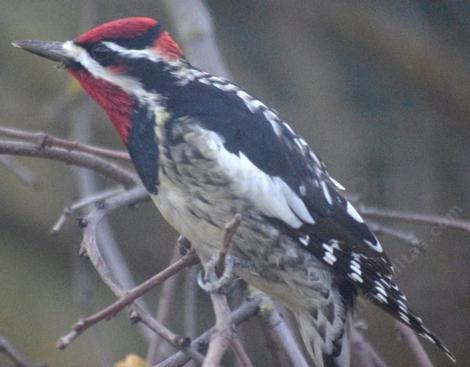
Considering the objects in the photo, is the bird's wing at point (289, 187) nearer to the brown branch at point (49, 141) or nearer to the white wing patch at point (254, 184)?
the white wing patch at point (254, 184)

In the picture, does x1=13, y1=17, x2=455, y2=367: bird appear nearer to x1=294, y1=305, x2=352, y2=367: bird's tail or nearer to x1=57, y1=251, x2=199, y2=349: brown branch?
x1=294, y1=305, x2=352, y2=367: bird's tail

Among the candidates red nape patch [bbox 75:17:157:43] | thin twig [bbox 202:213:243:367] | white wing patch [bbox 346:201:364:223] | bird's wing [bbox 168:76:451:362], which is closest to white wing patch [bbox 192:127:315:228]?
bird's wing [bbox 168:76:451:362]

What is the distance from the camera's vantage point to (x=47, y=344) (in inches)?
182

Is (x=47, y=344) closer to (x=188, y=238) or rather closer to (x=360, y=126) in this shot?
(x=360, y=126)

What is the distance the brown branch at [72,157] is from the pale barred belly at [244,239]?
129 millimetres

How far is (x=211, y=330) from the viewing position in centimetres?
221

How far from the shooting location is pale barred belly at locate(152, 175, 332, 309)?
253cm

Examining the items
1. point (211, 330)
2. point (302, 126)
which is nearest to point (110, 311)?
point (211, 330)

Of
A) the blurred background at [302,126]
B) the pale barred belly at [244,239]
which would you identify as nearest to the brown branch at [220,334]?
the pale barred belly at [244,239]

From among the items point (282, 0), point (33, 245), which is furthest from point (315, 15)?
point (33, 245)

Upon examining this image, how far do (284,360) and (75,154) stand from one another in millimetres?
601

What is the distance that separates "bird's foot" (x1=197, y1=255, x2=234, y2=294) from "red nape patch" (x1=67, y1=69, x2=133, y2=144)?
14.9 inches

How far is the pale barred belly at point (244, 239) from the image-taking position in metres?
2.53

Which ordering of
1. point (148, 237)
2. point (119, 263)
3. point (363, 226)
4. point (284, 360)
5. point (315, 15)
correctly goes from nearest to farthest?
1. point (284, 360)
2. point (363, 226)
3. point (119, 263)
4. point (315, 15)
5. point (148, 237)
